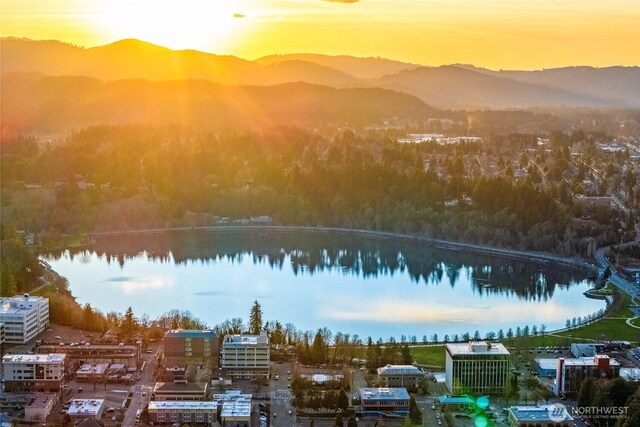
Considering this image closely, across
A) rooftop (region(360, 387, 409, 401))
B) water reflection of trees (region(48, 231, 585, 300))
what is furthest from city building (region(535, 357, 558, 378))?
water reflection of trees (region(48, 231, 585, 300))

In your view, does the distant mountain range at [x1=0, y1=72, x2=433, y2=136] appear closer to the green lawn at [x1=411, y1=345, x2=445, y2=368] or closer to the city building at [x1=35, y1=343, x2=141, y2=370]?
the green lawn at [x1=411, y1=345, x2=445, y2=368]

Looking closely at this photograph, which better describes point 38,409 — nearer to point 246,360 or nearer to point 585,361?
point 246,360

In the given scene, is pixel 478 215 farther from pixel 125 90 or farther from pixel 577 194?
pixel 125 90

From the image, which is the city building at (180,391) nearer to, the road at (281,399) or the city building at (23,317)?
the road at (281,399)

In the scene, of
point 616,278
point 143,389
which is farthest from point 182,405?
point 616,278

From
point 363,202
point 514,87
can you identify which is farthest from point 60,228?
Answer: point 514,87

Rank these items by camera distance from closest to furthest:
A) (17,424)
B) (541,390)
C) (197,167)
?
(17,424)
(541,390)
(197,167)
